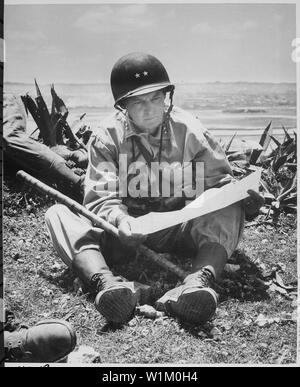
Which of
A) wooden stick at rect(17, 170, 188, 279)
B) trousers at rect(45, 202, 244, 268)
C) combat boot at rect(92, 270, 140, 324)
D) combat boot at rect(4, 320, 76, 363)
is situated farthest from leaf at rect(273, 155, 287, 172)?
combat boot at rect(4, 320, 76, 363)

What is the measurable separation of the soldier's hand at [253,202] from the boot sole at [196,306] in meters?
0.75

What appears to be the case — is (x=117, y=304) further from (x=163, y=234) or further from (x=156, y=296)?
(x=163, y=234)

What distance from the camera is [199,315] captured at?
352 cm

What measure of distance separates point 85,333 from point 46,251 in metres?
0.72

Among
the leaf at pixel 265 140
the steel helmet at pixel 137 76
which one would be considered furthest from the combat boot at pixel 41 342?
the leaf at pixel 265 140

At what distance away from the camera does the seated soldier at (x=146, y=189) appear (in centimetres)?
370

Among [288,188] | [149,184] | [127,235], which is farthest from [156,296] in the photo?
[288,188]

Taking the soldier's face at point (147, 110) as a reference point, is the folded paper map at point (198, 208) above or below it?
below

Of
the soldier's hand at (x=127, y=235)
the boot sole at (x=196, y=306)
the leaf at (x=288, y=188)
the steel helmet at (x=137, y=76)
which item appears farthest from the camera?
the leaf at (x=288, y=188)

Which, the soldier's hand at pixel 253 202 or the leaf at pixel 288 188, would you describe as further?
the leaf at pixel 288 188

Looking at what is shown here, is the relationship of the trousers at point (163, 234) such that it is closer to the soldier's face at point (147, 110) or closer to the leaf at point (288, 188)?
the leaf at point (288, 188)

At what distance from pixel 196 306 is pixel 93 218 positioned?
95 centimetres

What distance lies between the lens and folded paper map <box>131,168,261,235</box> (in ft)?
12.4

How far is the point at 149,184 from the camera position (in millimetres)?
3908
